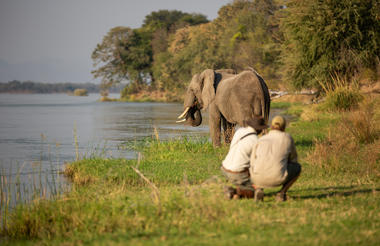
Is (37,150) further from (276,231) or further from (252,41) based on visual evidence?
(252,41)

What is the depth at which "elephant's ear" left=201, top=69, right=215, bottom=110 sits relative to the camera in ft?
41.3

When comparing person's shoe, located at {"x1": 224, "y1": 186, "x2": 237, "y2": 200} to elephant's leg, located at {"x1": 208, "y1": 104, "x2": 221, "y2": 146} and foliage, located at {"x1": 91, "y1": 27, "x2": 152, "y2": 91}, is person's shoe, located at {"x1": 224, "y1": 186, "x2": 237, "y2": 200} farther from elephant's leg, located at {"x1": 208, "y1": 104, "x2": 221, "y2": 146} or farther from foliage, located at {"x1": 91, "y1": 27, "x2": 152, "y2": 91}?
foliage, located at {"x1": 91, "y1": 27, "x2": 152, "y2": 91}

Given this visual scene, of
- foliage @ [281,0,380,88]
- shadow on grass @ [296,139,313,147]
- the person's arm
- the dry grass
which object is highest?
foliage @ [281,0,380,88]

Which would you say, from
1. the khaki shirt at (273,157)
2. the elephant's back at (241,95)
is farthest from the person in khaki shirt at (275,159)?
the elephant's back at (241,95)

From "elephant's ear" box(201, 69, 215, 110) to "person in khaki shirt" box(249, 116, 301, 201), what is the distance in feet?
19.6

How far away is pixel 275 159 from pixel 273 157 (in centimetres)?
4

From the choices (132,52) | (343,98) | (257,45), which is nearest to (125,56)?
(132,52)

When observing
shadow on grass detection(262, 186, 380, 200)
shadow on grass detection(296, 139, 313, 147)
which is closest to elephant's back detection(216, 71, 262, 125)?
shadow on grass detection(296, 139, 313, 147)

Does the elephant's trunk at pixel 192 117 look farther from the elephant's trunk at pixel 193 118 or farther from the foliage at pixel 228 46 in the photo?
the foliage at pixel 228 46

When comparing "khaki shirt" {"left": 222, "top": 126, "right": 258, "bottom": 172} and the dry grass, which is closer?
"khaki shirt" {"left": 222, "top": 126, "right": 258, "bottom": 172}

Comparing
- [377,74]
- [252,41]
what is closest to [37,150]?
[377,74]

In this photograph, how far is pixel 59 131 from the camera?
22281 mm

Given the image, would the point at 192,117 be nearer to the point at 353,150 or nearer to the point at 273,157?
the point at 353,150

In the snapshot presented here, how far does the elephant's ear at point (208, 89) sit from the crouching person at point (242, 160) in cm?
562
